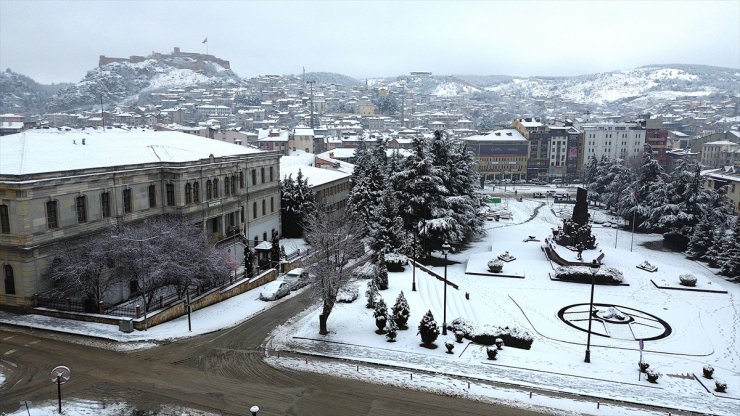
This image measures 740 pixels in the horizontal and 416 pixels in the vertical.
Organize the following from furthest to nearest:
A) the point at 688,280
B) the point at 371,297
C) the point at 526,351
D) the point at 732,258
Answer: the point at 732,258, the point at 688,280, the point at 371,297, the point at 526,351

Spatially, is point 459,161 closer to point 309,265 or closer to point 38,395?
point 309,265

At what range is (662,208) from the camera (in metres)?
62.2

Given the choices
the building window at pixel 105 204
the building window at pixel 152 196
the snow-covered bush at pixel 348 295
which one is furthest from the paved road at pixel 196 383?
the building window at pixel 152 196

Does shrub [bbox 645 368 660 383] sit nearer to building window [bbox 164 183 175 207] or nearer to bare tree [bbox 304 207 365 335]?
bare tree [bbox 304 207 365 335]

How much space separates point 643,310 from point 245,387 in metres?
28.7

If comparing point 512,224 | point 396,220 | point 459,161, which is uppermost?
point 459,161

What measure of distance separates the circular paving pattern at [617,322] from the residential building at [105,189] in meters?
27.5

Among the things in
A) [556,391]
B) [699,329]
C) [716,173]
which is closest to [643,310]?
[699,329]

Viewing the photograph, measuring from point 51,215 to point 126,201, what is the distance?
572 centimetres

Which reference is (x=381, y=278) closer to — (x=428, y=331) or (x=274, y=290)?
(x=274, y=290)

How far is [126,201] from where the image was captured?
34719 mm

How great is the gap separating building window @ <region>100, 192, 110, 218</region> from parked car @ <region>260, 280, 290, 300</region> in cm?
1091

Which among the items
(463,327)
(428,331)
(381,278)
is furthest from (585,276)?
(428,331)

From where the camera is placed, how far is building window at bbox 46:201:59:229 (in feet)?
95.5
